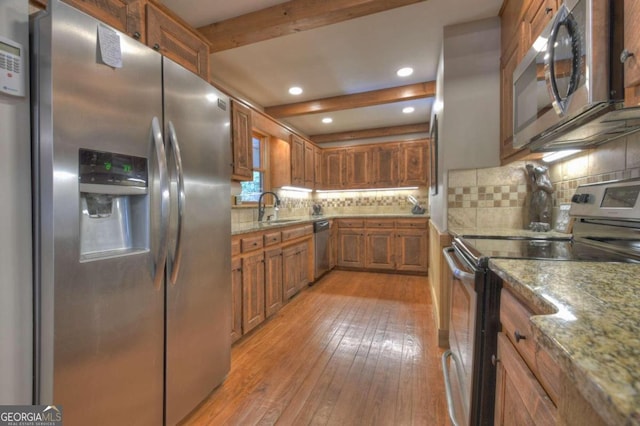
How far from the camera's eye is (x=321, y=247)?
12.6ft

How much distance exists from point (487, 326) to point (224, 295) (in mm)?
1351

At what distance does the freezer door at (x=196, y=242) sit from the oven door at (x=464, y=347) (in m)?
1.25

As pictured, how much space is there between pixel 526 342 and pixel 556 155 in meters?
1.67

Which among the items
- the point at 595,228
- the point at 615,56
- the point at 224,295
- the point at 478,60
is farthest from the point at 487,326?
the point at 478,60

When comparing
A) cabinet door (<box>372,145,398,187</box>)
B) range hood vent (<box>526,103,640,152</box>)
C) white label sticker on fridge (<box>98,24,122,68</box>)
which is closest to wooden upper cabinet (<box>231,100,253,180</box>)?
white label sticker on fridge (<box>98,24,122,68</box>)

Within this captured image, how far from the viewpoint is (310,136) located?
5348 mm

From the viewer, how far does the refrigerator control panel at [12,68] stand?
0.81 metres

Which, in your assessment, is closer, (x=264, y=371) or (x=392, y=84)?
(x=264, y=371)

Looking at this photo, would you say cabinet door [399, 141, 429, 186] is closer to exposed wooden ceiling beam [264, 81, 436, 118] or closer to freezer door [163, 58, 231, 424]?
exposed wooden ceiling beam [264, 81, 436, 118]

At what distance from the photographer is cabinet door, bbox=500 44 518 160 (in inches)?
71.1

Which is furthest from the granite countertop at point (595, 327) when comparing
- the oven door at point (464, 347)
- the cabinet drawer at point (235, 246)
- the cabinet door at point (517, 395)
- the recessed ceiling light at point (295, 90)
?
the recessed ceiling light at point (295, 90)

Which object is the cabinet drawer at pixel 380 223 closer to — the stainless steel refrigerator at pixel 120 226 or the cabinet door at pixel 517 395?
the stainless steel refrigerator at pixel 120 226

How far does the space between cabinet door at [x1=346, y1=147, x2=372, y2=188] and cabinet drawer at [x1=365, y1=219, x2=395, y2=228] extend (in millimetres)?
833

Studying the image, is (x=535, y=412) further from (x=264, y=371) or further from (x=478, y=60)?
(x=478, y=60)
